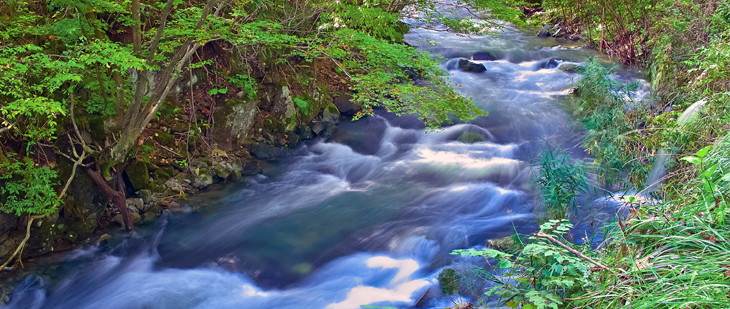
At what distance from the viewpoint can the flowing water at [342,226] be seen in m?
4.82

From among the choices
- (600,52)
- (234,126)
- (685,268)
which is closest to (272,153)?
(234,126)

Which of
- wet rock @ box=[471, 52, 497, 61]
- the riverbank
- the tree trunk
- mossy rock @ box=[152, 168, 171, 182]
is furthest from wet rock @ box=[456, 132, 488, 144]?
the tree trunk

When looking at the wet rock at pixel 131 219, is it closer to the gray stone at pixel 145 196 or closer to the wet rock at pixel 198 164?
the gray stone at pixel 145 196

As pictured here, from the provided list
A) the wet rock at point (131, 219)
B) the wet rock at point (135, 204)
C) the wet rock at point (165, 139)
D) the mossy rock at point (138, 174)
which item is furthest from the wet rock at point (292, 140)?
the wet rock at point (131, 219)

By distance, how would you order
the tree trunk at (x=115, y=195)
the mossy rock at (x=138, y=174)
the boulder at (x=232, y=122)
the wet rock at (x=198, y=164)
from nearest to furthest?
the tree trunk at (x=115, y=195) < the mossy rock at (x=138, y=174) < the wet rock at (x=198, y=164) < the boulder at (x=232, y=122)

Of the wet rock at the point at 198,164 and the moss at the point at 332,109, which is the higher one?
the moss at the point at 332,109

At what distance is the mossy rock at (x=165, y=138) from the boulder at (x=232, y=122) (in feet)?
2.60

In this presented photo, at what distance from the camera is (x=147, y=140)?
6.52 meters

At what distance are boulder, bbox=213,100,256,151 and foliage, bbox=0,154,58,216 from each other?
291cm

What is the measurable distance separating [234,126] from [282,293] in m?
3.77

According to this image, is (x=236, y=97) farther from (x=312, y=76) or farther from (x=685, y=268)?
(x=685, y=268)

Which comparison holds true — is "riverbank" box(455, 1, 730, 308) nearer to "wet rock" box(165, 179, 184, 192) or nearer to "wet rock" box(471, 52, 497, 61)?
"wet rock" box(471, 52, 497, 61)

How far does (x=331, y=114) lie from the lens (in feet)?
30.8

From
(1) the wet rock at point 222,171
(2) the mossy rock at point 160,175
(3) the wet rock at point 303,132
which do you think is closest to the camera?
(2) the mossy rock at point 160,175
